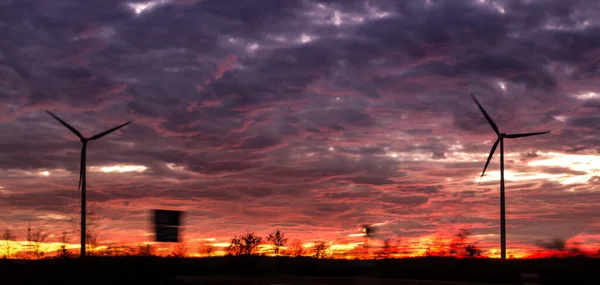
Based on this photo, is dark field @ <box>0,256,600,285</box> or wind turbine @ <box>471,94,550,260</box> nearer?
dark field @ <box>0,256,600,285</box>

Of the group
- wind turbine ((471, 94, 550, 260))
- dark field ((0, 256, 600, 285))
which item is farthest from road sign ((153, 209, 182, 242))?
wind turbine ((471, 94, 550, 260))

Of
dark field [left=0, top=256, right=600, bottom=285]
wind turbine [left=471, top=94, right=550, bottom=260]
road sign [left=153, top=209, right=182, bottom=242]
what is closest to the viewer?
road sign [left=153, top=209, right=182, bottom=242]

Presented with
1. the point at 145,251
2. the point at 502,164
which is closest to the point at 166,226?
the point at 145,251

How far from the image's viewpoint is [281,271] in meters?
47.0

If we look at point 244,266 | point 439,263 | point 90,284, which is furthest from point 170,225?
point 439,263

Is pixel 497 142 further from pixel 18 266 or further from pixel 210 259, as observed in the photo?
pixel 18 266

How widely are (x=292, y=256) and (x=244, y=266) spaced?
6316 mm

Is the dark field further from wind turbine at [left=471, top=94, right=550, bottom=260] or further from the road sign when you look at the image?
the road sign

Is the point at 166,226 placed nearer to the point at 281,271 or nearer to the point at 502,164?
the point at 281,271

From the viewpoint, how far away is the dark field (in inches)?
1152

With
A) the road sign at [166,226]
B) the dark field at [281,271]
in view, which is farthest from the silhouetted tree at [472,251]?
the road sign at [166,226]

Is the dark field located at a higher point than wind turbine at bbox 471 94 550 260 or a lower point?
lower

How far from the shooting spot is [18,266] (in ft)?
115

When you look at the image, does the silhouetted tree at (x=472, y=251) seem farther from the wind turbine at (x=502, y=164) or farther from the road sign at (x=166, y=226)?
the road sign at (x=166, y=226)
